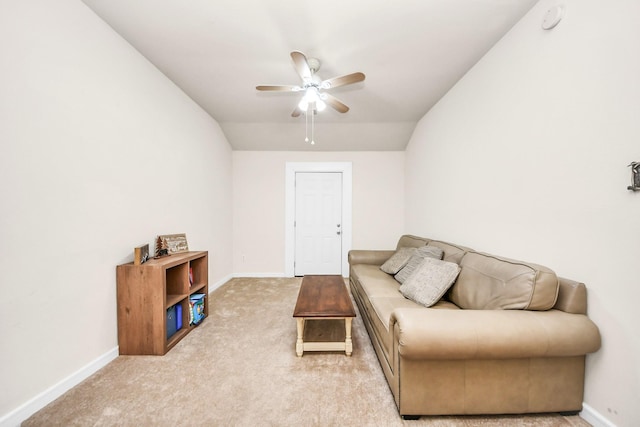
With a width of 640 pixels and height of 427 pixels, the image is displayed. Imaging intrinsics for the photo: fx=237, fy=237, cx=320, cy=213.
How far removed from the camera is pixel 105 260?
6.01 feet

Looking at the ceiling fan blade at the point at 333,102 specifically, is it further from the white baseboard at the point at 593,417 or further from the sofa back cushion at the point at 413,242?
the white baseboard at the point at 593,417

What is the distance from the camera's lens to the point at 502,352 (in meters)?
1.18

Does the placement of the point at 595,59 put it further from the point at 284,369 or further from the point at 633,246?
the point at 284,369

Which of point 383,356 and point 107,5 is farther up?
point 107,5

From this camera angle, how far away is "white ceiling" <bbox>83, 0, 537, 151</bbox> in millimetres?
1686

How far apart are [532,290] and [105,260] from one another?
291 cm

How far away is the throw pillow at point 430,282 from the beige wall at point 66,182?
2.47 metres

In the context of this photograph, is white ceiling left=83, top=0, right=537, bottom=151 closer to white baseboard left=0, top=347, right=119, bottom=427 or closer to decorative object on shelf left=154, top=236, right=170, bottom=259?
decorative object on shelf left=154, top=236, right=170, bottom=259

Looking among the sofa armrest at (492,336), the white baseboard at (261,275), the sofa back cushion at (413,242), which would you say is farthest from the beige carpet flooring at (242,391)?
the white baseboard at (261,275)

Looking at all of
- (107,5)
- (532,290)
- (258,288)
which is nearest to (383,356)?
(532,290)

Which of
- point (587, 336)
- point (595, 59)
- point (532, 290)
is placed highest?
point (595, 59)

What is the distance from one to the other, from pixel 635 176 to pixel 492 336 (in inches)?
39.8

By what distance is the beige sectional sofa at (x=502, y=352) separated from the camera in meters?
1.18

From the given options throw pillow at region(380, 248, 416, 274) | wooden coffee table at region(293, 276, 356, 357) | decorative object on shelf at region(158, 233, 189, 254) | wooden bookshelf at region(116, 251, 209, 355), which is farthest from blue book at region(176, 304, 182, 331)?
throw pillow at region(380, 248, 416, 274)
